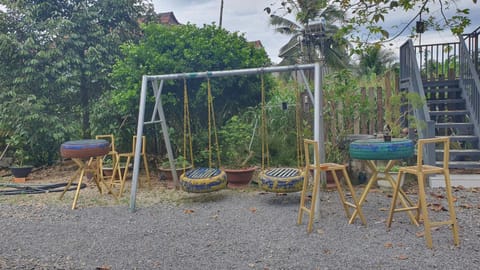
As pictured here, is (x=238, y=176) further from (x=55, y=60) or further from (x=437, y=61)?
(x=437, y=61)

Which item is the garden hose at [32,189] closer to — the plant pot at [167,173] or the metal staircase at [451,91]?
the plant pot at [167,173]

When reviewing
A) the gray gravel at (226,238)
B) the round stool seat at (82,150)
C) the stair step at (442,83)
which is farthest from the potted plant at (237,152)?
the stair step at (442,83)

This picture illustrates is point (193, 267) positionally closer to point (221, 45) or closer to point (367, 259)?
point (367, 259)

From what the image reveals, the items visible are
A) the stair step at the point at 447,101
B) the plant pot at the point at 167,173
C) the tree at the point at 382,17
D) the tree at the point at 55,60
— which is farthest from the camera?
the tree at the point at 55,60

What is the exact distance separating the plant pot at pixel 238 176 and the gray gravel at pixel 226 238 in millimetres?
882

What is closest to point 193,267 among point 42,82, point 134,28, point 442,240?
point 442,240

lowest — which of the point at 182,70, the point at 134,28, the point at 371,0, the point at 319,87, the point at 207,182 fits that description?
the point at 207,182

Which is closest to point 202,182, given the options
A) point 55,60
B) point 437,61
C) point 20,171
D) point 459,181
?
point 459,181

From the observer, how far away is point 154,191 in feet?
18.0

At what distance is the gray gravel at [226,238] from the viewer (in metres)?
2.85

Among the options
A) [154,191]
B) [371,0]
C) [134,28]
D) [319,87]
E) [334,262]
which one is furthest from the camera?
[134,28]

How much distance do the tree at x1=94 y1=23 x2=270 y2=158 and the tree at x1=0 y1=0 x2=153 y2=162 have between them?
1560 millimetres

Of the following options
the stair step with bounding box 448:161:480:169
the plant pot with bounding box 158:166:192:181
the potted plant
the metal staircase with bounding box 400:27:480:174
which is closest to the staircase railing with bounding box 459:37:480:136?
the metal staircase with bounding box 400:27:480:174

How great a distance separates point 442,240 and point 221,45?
421cm
